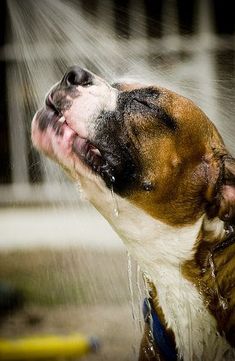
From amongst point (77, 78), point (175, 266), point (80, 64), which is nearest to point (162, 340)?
point (175, 266)

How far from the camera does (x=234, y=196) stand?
8.37ft

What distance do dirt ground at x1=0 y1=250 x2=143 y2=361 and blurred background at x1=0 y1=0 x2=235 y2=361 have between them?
0.10 feet

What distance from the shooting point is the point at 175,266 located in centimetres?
266

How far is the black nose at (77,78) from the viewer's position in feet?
8.23

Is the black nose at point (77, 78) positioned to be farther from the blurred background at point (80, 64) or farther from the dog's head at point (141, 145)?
the blurred background at point (80, 64)

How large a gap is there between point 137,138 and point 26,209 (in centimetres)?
308

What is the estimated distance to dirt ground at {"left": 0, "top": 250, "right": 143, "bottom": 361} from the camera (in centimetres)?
355

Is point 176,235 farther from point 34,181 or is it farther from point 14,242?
point 34,181

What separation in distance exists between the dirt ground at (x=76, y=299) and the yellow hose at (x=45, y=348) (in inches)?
2.9

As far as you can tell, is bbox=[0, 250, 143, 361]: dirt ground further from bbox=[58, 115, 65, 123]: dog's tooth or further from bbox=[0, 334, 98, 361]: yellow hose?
bbox=[58, 115, 65, 123]: dog's tooth

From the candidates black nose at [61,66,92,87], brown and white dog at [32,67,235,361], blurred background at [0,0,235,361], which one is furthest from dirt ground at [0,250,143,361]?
black nose at [61,66,92,87]

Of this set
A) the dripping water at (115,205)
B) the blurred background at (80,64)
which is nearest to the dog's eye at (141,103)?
the dripping water at (115,205)

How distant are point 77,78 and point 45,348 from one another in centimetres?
156

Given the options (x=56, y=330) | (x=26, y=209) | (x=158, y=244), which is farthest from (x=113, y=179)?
(x=26, y=209)
